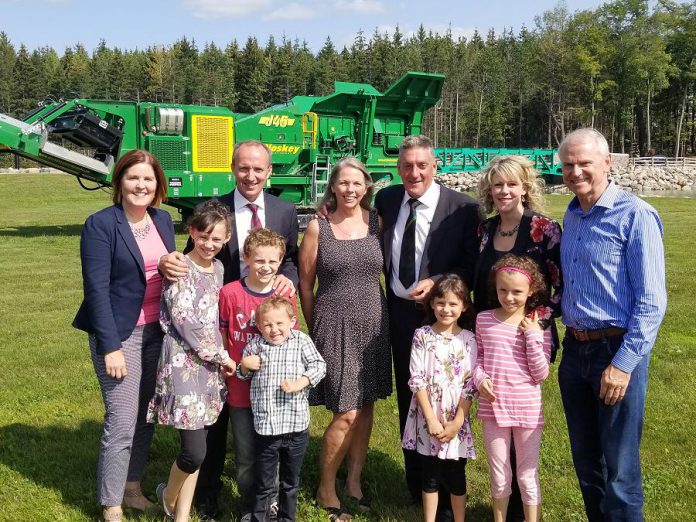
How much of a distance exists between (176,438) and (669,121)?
70.3m

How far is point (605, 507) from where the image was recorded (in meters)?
3.05

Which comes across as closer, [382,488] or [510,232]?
[510,232]

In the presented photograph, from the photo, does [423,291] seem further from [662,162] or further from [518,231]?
[662,162]

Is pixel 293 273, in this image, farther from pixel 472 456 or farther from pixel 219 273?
pixel 472 456

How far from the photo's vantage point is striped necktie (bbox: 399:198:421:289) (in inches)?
146

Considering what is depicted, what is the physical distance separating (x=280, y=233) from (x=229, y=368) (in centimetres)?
84

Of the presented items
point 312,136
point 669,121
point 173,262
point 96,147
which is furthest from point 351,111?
point 669,121

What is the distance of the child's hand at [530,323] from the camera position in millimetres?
3215

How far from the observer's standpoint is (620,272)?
2883mm

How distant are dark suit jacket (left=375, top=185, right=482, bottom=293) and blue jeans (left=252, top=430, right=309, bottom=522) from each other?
1.09 m

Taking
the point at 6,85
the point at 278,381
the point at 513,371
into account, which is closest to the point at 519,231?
the point at 513,371

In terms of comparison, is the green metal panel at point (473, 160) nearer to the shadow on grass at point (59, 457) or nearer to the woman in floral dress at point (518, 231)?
the shadow on grass at point (59, 457)

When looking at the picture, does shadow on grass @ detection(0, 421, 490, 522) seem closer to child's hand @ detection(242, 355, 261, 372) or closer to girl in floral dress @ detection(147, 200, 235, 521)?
girl in floral dress @ detection(147, 200, 235, 521)

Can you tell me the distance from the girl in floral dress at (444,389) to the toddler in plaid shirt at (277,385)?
1.71 ft
